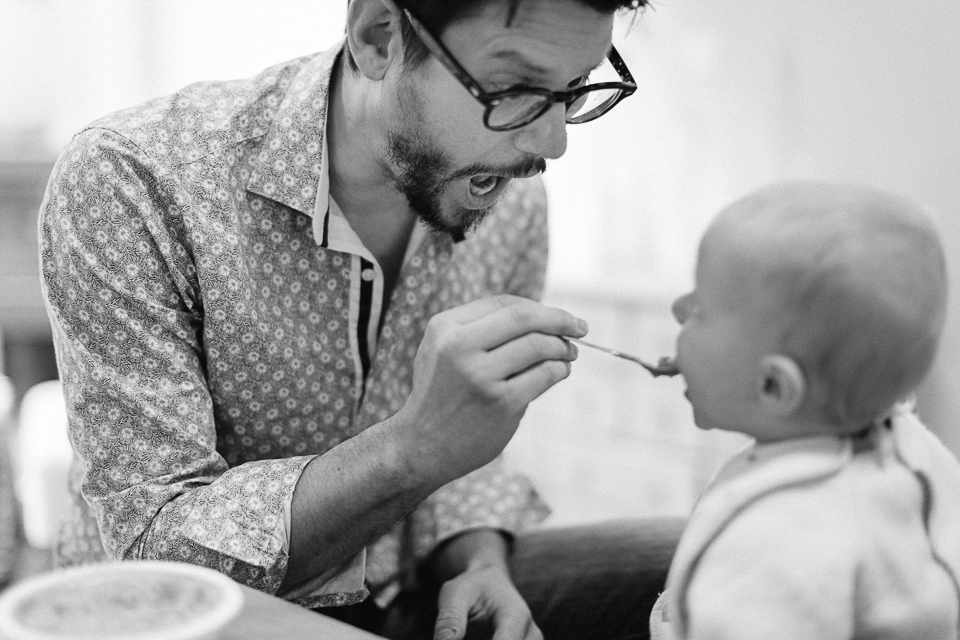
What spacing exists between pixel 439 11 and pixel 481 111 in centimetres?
13

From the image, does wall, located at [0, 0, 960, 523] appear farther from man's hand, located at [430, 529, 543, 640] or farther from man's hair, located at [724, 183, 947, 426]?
man's hair, located at [724, 183, 947, 426]

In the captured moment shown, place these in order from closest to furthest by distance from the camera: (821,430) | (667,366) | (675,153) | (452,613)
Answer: (821,430) → (667,366) → (452,613) → (675,153)

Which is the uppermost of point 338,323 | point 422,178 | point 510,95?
point 510,95

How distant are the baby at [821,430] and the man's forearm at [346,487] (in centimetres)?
45

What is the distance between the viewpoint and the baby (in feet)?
2.36

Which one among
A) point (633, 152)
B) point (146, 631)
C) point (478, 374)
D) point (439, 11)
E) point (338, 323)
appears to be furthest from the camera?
point (633, 152)

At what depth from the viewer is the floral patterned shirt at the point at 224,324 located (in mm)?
1188

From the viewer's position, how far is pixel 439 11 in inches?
46.6

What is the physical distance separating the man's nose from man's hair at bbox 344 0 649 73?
121 mm

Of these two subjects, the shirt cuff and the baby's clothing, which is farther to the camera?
the shirt cuff

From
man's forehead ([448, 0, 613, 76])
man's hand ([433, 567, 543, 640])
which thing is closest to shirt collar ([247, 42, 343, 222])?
man's forehead ([448, 0, 613, 76])

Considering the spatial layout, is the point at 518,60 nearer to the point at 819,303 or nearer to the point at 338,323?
the point at 338,323

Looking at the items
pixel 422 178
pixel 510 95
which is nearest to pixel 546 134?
pixel 510 95

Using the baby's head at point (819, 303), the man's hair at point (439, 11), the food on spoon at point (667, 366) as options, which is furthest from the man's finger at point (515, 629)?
the man's hair at point (439, 11)
